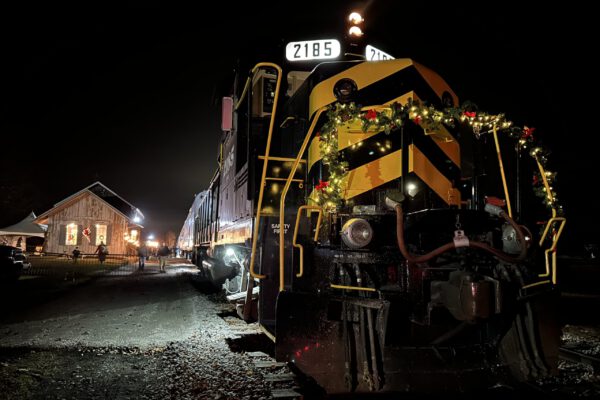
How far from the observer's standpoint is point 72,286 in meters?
12.6

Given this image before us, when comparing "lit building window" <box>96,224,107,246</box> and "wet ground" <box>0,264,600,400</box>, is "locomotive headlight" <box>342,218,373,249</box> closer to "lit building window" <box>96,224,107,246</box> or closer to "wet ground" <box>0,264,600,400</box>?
"wet ground" <box>0,264,600,400</box>

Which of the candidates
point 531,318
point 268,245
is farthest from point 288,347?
point 531,318

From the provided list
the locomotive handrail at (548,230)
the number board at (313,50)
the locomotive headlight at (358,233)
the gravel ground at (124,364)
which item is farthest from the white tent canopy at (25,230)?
the locomotive handrail at (548,230)

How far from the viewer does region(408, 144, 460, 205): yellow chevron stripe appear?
14.1 feet

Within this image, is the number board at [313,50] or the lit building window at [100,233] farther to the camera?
the lit building window at [100,233]

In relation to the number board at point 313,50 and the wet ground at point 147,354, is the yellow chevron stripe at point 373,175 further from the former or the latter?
the number board at point 313,50

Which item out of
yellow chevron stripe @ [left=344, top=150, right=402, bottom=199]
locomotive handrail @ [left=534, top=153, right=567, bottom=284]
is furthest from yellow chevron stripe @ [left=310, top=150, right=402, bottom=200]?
locomotive handrail @ [left=534, top=153, right=567, bottom=284]

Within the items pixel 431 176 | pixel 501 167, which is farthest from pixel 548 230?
pixel 431 176

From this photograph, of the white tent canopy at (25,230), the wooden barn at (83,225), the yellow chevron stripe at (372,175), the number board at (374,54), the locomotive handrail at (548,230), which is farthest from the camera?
the wooden barn at (83,225)

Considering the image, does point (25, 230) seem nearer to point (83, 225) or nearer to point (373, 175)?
point (83, 225)

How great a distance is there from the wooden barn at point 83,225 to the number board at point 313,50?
31946mm

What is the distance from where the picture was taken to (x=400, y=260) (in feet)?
11.5

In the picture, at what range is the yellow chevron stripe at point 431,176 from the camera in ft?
14.1

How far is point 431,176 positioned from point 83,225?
114 ft
